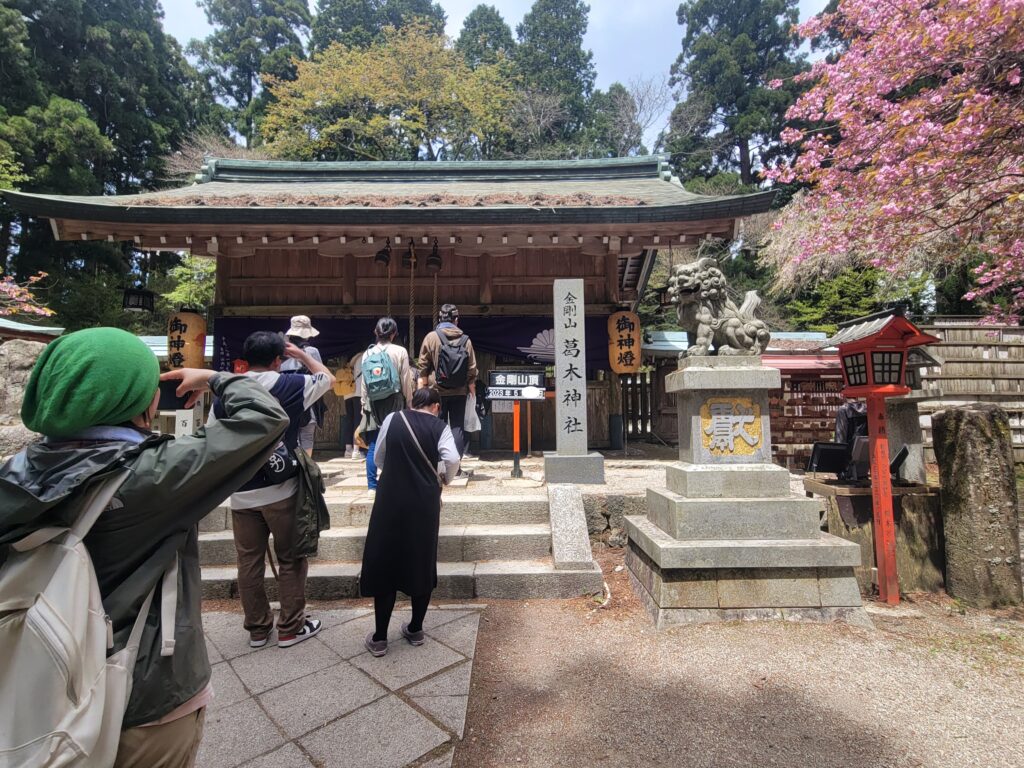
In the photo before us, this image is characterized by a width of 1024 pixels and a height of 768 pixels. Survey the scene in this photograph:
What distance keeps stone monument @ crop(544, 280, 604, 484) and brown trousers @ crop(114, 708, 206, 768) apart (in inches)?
174

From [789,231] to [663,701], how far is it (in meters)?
15.2

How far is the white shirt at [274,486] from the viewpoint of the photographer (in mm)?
2912

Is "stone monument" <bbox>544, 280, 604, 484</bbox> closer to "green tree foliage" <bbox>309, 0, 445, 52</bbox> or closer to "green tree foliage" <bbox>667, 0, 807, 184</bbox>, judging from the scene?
"green tree foliage" <bbox>667, 0, 807, 184</bbox>

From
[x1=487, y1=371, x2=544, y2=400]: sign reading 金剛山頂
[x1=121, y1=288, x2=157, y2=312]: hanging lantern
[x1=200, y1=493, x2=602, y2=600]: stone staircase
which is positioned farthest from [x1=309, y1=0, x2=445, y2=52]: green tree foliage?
[x1=200, y1=493, x2=602, y2=600]: stone staircase

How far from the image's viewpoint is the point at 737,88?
1013 inches

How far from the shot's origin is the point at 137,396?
1.30 metres

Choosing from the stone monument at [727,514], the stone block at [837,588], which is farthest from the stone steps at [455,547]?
the stone block at [837,588]

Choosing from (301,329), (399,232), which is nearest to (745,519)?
(301,329)

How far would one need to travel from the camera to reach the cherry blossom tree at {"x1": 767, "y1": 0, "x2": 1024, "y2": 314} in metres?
5.54

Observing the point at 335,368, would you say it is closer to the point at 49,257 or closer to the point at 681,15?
the point at 49,257

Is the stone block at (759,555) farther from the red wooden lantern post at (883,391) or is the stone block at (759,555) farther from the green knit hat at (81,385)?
the green knit hat at (81,385)

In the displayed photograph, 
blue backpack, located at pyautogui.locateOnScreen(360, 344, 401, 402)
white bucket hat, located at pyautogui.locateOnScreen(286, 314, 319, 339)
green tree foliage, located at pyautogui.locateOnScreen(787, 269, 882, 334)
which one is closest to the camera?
blue backpack, located at pyautogui.locateOnScreen(360, 344, 401, 402)

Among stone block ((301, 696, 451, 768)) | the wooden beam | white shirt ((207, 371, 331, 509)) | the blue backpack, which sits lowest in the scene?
stone block ((301, 696, 451, 768))

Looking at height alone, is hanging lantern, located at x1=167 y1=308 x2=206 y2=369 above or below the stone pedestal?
above
